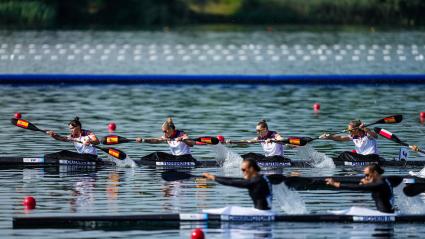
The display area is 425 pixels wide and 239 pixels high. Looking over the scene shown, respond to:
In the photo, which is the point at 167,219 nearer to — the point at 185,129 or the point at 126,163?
the point at 126,163

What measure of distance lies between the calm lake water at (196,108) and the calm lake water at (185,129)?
0.12 feet

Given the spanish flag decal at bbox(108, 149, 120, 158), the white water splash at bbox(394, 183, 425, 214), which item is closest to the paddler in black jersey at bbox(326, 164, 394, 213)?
the white water splash at bbox(394, 183, 425, 214)

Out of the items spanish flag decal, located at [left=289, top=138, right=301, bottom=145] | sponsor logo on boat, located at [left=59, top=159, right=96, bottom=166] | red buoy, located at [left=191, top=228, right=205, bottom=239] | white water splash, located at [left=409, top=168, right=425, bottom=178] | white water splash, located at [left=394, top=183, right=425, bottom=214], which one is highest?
spanish flag decal, located at [left=289, top=138, right=301, bottom=145]

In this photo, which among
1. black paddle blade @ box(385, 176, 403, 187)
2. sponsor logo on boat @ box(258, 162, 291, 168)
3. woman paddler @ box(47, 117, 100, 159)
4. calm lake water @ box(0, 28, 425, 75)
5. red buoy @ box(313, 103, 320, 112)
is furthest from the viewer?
calm lake water @ box(0, 28, 425, 75)

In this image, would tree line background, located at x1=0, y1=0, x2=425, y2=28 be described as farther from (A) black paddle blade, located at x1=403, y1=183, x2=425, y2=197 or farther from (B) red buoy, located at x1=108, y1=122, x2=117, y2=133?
(A) black paddle blade, located at x1=403, y1=183, x2=425, y2=197

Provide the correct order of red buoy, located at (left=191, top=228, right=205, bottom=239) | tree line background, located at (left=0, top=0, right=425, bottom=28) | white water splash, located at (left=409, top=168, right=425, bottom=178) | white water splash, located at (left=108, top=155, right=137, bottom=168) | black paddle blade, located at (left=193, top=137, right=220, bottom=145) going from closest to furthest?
red buoy, located at (left=191, top=228, right=205, bottom=239), white water splash, located at (left=409, top=168, right=425, bottom=178), black paddle blade, located at (left=193, top=137, right=220, bottom=145), white water splash, located at (left=108, top=155, right=137, bottom=168), tree line background, located at (left=0, top=0, right=425, bottom=28)

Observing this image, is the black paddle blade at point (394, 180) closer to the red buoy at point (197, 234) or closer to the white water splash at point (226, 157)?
the red buoy at point (197, 234)

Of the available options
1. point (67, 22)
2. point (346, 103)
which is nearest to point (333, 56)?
point (346, 103)

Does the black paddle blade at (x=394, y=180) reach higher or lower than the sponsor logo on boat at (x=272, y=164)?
higher

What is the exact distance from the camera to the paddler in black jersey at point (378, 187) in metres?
20.4

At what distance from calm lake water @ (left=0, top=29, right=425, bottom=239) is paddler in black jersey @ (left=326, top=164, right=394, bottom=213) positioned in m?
0.42

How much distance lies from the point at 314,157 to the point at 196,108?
40.2 feet

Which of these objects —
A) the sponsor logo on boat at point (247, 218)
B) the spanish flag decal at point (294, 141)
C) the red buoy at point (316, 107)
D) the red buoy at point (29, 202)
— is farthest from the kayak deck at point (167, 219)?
the red buoy at point (316, 107)

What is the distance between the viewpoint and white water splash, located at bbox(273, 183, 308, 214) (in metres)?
21.2
